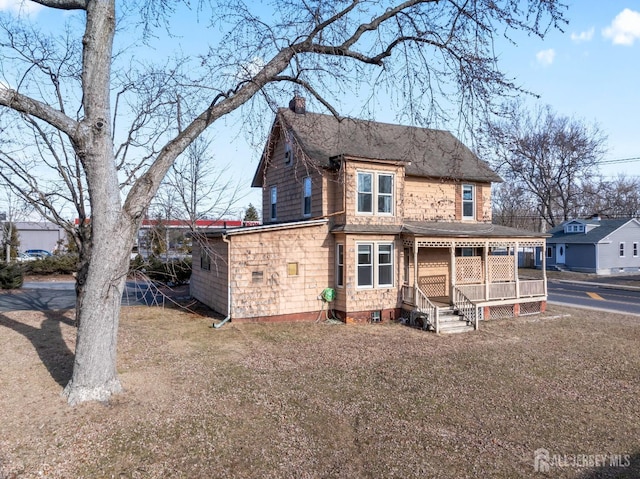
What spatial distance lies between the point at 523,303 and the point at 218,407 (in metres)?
14.3

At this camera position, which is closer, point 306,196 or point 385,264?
point 385,264

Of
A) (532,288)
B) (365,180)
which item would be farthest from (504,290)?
(365,180)

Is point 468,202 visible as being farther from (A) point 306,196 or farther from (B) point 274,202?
(B) point 274,202

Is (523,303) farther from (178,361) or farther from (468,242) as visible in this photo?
(178,361)

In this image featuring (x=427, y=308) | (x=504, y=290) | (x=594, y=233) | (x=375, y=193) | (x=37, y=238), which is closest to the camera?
(x=427, y=308)

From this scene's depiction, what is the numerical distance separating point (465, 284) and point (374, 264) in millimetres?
4619

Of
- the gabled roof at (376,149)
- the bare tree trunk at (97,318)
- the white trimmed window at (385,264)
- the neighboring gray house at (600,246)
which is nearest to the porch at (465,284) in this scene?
the white trimmed window at (385,264)

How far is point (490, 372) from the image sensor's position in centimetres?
928

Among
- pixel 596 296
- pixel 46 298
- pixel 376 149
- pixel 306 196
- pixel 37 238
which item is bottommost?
pixel 596 296

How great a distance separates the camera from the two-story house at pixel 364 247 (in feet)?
46.0

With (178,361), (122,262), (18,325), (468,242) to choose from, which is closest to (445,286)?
(468,242)

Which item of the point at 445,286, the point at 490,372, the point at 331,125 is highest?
the point at 331,125

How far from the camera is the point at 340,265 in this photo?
14.8m

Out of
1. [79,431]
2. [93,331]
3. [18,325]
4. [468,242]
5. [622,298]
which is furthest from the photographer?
[622,298]
